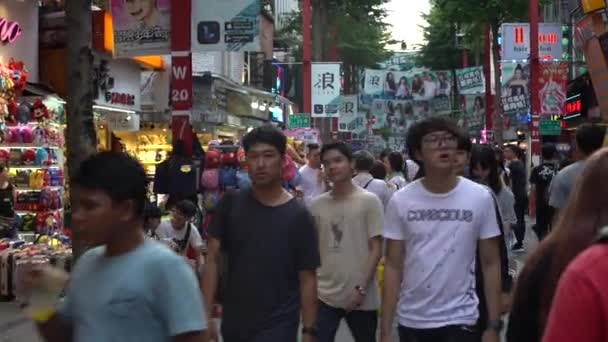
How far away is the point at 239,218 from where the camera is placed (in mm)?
4898

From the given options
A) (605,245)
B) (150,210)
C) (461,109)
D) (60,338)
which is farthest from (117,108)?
(461,109)

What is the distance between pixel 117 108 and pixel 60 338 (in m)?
16.9

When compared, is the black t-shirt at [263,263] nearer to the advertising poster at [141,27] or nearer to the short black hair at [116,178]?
the short black hair at [116,178]

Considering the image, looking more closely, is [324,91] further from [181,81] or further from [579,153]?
[579,153]

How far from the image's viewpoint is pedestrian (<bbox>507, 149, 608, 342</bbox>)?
250cm

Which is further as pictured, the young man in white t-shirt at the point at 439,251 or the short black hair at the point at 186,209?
the short black hair at the point at 186,209

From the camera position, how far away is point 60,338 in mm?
3365

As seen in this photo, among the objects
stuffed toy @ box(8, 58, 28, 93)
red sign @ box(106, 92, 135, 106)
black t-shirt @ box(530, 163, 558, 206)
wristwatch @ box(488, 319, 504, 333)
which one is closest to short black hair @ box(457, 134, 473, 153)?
wristwatch @ box(488, 319, 504, 333)

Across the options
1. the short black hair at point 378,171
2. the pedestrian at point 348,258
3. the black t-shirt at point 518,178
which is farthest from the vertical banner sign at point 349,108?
the pedestrian at point 348,258

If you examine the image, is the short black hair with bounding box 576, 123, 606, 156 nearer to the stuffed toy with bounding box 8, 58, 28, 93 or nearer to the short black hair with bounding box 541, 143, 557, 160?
the short black hair with bounding box 541, 143, 557, 160

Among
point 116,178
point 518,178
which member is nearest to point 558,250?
point 116,178

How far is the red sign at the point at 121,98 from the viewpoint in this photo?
761 inches

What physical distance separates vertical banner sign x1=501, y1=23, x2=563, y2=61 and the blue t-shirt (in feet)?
93.7

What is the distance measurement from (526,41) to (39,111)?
2158 centimetres
